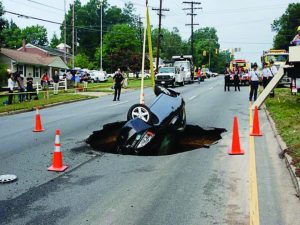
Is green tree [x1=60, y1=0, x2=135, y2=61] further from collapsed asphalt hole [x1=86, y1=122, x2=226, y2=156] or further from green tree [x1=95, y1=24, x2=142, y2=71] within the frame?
collapsed asphalt hole [x1=86, y1=122, x2=226, y2=156]

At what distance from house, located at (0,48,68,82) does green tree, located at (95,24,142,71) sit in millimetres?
12041

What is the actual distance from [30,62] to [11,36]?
227 feet

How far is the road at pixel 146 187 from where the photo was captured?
5.28m

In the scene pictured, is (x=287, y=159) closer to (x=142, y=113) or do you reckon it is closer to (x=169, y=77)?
(x=142, y=113)

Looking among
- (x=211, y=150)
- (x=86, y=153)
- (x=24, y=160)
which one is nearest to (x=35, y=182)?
(x=24, y=160)

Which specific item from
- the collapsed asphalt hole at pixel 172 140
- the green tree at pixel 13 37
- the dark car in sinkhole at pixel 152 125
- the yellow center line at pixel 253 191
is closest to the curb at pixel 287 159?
the yellow center line at pixel 253 191

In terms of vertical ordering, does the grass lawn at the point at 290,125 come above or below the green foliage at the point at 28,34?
below

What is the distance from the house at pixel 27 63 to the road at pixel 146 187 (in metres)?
42.2

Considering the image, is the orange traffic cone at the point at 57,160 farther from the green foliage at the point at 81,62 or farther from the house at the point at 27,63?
the green foliage at the point at 81,62

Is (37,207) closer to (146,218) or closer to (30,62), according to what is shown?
(146,218)

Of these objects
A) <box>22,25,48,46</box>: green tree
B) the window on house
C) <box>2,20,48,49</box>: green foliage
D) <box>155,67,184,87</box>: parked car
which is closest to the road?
<box>155,67,184,87</box>: parked car

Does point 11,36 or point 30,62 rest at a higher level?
point 11,36

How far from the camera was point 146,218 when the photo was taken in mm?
5215

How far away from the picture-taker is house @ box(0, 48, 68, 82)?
5278cm
